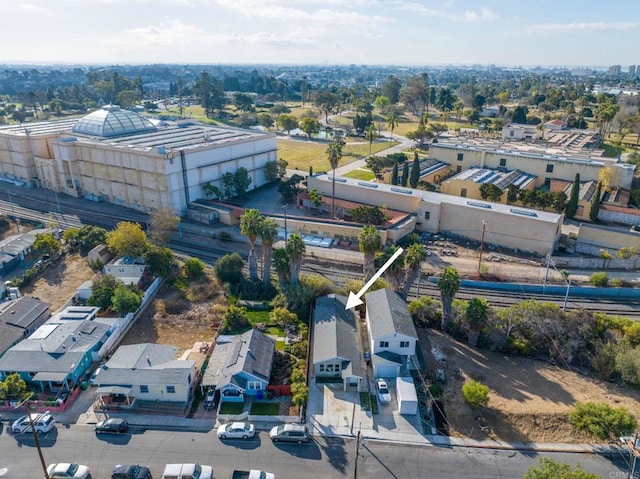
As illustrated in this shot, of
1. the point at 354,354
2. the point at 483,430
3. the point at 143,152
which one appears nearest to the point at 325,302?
the point at 354,354

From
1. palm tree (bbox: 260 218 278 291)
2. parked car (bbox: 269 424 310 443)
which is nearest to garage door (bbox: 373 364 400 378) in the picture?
parked car (bbox: 269 424 310 443)

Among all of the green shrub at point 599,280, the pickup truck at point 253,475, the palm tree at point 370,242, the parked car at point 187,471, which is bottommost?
the pickup truck at point 253,475

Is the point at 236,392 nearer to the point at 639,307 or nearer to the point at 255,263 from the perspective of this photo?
the point at 255,263

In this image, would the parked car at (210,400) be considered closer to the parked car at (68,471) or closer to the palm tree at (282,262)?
the parked car at (68,471)

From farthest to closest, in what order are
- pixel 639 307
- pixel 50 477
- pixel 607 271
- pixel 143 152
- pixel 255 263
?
pixel 143 152 → pixel 607 271 → pixel 255 263 → pixel 639 307 → pixel 50 477

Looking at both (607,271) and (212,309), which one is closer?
(212,309)

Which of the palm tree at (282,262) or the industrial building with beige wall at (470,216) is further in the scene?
the industrial building with beige wall at (470,216)

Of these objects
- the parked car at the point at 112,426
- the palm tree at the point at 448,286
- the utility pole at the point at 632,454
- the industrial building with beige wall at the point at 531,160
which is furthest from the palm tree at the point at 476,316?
the industrial building with beige wall at the point at 531,160
